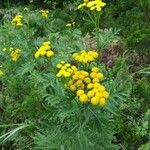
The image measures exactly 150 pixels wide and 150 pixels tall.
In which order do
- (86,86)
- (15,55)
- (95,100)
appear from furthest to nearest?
(15,55) → (86,86) → (95,100)

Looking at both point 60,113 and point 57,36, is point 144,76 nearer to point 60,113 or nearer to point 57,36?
point 57,36

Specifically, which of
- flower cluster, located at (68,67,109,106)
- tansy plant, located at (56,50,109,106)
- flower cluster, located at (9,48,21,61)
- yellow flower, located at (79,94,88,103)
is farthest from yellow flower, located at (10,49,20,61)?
yellow flower, located at (79,94,88,103)

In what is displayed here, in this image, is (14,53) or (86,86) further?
(14,53)

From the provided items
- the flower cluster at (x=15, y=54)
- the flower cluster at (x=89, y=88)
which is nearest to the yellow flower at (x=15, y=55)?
the flower cluster at (x=15, y=54)

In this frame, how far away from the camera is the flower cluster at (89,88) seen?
2.96 m

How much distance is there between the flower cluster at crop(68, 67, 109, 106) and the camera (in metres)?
2.96

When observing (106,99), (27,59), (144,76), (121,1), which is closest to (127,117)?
(144,76)

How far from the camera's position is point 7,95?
4871 mm

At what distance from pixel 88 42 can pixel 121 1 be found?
1.04 m

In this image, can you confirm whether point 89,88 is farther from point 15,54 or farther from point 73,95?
point 15,54

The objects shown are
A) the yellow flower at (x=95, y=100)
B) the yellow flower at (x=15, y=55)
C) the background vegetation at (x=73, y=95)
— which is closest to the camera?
the yellow flower at (x=95, y=100)

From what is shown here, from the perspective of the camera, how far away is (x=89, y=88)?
3021mm

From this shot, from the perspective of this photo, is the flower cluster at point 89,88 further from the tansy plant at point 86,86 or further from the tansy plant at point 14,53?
the tansy plant at point 14,53

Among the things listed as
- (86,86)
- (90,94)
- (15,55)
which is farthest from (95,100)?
(15,55)
